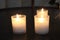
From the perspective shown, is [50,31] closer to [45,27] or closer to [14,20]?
[45,27]

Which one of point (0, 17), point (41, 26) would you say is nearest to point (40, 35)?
point (41, 26)

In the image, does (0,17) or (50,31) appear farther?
(0,17)

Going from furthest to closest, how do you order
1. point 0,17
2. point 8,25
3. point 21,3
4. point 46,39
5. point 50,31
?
point 21,3 → point 0,17 → point 8,25 → point 50,31 → point 46,39

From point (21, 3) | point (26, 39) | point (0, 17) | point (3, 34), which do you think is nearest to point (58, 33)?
point (26, 39)

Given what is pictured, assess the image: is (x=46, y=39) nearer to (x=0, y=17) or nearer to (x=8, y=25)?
(x=8, y=25)

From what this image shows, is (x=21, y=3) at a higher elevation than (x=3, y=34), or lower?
higher

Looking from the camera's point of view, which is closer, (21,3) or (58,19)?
(58,19)

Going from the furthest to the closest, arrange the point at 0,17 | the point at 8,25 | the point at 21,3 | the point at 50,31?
the point at 21,3 → the point at 0,17 → the point at 8,25 → the point at 50,31

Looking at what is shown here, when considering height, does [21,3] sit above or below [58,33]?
above

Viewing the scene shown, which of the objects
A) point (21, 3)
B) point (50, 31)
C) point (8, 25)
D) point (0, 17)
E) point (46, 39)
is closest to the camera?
point (46, 39)

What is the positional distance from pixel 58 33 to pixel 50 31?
5 centimetres

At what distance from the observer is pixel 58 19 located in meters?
1.12

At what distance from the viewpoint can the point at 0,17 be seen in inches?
48.1

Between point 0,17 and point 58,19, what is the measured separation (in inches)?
17.3
